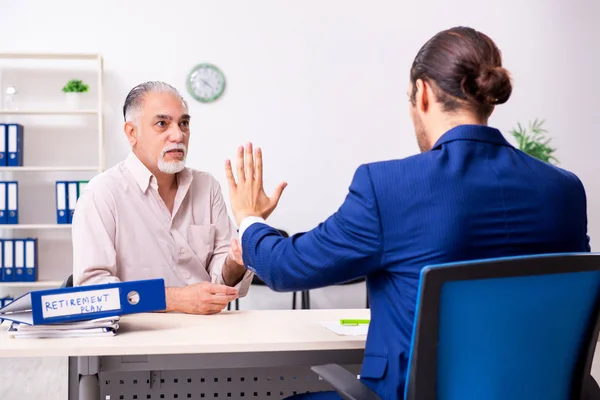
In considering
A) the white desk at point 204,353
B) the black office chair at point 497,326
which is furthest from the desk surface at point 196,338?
the black office chair at point 497,326

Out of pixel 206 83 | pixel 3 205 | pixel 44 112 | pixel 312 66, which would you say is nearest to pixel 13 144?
pixel 44 112

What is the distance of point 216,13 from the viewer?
17.4ft

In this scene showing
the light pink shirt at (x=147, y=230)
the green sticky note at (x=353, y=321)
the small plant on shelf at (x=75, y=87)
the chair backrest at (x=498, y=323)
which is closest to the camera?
the chair backrest at (x=498, y=323)

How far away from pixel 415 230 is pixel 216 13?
4258 mm

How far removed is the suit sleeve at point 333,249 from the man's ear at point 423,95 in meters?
0.24

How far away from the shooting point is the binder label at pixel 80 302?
1.69 m

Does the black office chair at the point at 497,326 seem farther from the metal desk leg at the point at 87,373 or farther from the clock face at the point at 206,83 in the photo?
the clock face at the point at 206,83

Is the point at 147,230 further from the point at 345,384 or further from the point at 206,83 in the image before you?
the point at 206,83

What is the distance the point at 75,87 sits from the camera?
500 centimetres

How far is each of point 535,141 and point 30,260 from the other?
12.5 ft

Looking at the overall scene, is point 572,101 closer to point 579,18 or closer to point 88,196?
point 579,18

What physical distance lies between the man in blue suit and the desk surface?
258 millimetres

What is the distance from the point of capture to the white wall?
205 inches

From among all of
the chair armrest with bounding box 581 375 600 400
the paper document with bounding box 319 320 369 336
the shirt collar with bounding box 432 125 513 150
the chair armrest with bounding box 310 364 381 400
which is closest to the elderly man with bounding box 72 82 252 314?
the paper document with bounding box 319 320 369 336
